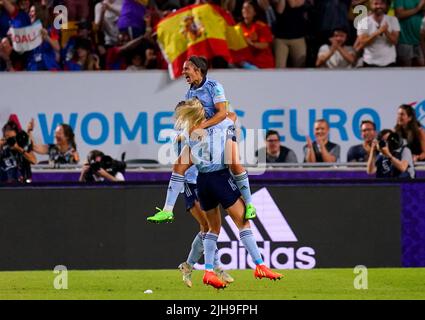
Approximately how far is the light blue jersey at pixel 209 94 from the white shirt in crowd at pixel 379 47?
596 cm

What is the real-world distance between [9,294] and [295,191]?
4693mm

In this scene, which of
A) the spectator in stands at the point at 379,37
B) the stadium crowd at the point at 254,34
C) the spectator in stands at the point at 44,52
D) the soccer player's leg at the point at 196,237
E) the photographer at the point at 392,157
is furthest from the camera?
the spectator in stands at the point at 44,52

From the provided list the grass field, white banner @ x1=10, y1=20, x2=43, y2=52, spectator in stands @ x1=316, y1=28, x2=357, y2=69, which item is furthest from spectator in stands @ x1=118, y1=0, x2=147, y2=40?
the grass field

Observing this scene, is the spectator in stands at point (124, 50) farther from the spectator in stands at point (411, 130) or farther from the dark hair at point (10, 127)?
the spectator in stands at point (411, 130)

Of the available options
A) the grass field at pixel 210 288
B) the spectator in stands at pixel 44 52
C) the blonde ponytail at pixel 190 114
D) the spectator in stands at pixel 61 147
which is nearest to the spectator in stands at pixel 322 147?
the grass field at pixel 210 288

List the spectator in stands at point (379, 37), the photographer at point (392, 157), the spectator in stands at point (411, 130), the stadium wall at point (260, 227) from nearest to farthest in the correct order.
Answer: the stadium wall at point (260, 227), the photographer at point (392, 157), the spectator in stands at point (411, 130), the spectator in stands at point (379, 37)

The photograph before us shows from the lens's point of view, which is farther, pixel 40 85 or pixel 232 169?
pixel 40 85

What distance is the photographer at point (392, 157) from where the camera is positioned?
55.5 feet

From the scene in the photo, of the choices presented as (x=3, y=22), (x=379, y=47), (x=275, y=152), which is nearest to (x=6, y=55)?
(x=3, y=22)

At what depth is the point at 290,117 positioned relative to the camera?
1881 centimetres

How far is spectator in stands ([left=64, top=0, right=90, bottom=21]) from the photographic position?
1980 centimetres

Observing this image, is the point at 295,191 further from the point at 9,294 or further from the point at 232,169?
the point at 9,294
